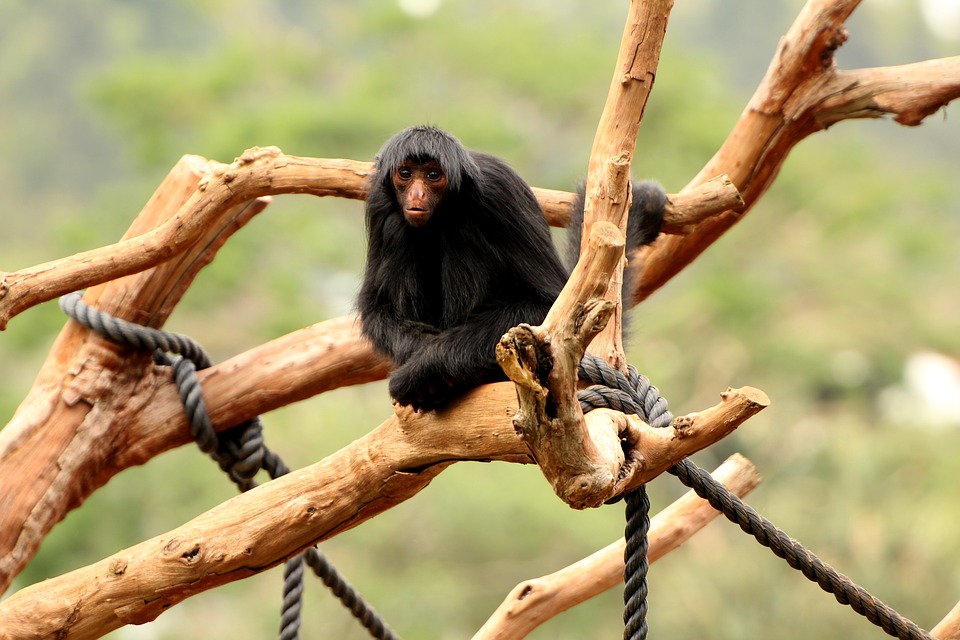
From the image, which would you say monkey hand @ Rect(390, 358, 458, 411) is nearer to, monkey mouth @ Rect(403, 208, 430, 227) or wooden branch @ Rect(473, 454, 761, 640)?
monkey mouth @ Rect(403, 208, 430, 227)

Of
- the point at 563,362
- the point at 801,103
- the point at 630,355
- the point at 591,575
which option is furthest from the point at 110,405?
the point at 630,355

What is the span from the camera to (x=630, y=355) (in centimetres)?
1078

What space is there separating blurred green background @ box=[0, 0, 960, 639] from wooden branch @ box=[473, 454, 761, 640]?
7.05 metres

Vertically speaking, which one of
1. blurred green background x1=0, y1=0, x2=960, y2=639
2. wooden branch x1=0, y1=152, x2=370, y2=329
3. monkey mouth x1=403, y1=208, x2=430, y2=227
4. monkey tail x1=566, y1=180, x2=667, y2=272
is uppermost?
wooden branch x1=0, y1=152, x2=370, y2=329

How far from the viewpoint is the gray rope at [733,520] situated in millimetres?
3049

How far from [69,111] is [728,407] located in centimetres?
3296

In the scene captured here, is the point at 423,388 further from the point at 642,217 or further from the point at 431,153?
the point at 642,217

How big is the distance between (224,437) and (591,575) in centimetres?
161

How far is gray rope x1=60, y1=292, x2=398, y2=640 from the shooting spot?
4367 millimetres

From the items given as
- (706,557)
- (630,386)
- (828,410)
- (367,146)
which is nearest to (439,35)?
(367,146)

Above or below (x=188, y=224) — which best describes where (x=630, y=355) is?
below

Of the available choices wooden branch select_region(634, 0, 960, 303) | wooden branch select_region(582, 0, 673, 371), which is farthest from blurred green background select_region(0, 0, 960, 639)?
wooden branch select_region(582, 0, 673, 371)

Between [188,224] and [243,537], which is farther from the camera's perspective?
[188,224]

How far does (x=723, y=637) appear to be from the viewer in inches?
463
